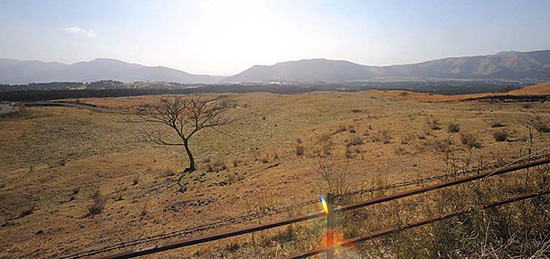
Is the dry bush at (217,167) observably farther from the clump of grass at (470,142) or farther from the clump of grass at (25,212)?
the clump of grass at (470,142)

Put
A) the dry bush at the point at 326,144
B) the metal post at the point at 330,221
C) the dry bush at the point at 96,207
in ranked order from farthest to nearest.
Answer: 1. the dry bush at the point at 326,144
2. the dry bush at the point at 96,207
3. the metal post at the point at 330,221

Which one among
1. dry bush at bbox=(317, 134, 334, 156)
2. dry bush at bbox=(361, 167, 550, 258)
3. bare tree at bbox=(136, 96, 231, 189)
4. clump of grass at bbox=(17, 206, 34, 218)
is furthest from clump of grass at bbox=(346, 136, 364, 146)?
clump of grass at bbox=(17, 206, 34, 218)

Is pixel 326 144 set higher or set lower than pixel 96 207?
higher

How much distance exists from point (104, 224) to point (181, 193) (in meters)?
3.34

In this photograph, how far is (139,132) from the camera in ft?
106

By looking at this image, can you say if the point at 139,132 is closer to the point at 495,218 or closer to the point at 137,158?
the point at 137,158

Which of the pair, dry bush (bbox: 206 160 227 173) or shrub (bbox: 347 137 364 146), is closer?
dry bush (bbox: 206 160 227 173)

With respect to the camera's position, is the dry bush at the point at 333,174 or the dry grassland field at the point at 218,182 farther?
the dry bush at the point at 333,174

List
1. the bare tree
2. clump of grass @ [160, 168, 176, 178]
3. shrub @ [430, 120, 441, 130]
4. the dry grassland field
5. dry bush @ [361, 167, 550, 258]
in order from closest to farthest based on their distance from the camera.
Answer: dry bush @ [361, 167, 550, 258], the dry grassland field, clump of grass @ [160, 168, 176, 178], the bare tree, shrub @ [430, 120, 441, 130]

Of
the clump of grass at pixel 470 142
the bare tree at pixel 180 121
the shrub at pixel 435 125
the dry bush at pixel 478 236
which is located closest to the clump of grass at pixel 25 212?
the bare tree at pixel 180 121

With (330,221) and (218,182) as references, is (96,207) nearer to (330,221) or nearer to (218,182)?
(218,182)


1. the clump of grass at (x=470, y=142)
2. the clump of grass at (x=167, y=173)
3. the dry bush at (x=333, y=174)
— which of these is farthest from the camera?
the clump of grass at (x=167, y=173)

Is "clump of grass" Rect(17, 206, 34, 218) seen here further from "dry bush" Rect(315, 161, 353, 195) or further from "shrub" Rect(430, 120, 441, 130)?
"shrub" Rect(430, 120, 441, 130)

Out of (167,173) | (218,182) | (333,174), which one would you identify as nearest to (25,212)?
(167,173)
